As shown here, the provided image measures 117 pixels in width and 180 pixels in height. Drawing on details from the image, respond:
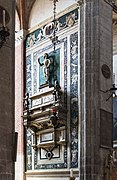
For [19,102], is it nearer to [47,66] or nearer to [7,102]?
[47,66]

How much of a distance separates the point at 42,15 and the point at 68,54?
2394 mm

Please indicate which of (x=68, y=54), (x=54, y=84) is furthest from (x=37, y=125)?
(x=68, y=54)

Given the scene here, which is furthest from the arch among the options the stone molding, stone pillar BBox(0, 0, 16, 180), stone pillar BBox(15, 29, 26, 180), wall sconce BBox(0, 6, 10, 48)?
wall sconce BBox(0, 6, 10, 48)

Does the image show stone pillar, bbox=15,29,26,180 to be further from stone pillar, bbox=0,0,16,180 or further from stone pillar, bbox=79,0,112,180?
stone pillar, bbox=0,0,16,180

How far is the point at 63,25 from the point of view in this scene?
12.6 meters

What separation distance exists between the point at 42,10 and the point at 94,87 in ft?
14.4

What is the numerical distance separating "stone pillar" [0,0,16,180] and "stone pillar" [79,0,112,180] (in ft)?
16.3

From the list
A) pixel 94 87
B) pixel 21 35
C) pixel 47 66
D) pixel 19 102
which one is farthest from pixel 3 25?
pixel 21 35

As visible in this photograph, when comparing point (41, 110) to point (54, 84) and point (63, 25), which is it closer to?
point (54, 84)

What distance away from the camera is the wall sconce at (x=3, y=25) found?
559 cm

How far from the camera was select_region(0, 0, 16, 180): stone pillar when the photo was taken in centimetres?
559

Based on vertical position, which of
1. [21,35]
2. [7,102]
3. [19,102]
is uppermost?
[21,35]

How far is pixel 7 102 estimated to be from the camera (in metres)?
5.84

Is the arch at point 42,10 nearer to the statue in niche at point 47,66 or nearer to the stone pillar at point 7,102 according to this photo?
the statue in niche at point 47,66
